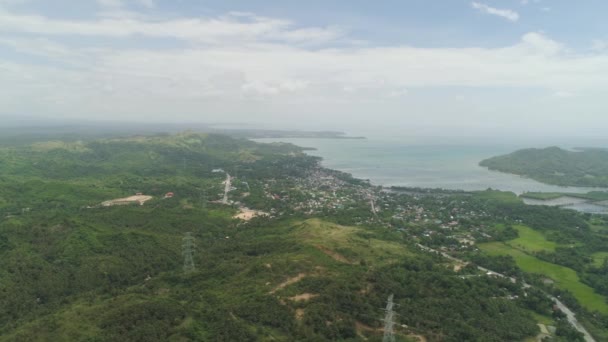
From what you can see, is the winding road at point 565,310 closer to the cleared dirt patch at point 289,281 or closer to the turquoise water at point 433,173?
the cleared dirt patch at point 289,281

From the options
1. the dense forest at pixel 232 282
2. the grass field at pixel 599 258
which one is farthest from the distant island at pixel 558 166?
the grass field at pixel 599 258

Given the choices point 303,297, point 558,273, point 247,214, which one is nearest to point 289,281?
point 303,297

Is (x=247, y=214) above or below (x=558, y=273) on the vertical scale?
above

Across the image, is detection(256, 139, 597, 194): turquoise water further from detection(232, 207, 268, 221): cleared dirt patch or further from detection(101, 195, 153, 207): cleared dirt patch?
detection(101, 195, 153, 207): cleared dirt patch

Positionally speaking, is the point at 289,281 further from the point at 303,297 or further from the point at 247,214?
the point at 247,214

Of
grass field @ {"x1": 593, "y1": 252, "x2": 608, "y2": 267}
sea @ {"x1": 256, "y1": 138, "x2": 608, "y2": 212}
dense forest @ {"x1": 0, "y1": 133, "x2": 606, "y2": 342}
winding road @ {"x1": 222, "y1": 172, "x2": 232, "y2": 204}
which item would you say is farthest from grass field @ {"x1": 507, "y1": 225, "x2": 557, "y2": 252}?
winding road @ {"x1": 222, "y1": 172, "x2": 232, "y2": 204}

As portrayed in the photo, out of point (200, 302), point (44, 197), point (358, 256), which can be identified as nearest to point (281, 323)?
point (200, 302)
